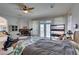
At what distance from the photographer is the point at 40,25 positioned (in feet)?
5.44

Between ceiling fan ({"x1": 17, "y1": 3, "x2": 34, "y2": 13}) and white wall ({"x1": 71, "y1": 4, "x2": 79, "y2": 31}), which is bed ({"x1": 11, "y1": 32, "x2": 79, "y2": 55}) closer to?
white wall ({"x1": 71, "y1": 4, "x2": 79, "y2": 31})

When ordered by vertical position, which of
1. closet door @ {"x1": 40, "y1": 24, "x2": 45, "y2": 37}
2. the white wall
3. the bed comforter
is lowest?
the bed comforter

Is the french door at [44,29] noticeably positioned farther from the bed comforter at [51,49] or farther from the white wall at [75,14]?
the white wall at [75,14]

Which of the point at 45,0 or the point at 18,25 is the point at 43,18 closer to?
the point at 45,0

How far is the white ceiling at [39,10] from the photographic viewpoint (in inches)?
61.5

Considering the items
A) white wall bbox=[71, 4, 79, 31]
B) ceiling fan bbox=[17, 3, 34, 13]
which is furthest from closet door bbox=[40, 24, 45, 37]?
white wall bbox=[71, 4, 79, 31]

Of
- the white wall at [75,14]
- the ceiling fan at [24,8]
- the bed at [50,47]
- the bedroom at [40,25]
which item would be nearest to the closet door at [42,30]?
the bedroom at [40,25]

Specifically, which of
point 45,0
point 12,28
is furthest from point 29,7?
point 12,28

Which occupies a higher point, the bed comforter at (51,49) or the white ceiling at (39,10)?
the white ceiling at (39,10)

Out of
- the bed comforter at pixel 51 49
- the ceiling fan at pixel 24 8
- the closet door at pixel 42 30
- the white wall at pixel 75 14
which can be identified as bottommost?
the bed comforter at pixel 51 49

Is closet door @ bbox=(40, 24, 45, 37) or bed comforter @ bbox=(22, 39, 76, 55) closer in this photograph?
bed comforter @ bbox=(22, 39, 76, 55)

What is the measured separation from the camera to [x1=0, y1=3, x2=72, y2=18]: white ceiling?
156 centimetres

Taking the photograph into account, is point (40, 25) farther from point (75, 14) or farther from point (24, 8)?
point (75, 14)

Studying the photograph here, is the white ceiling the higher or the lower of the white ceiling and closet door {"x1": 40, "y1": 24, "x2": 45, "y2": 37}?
the higher
